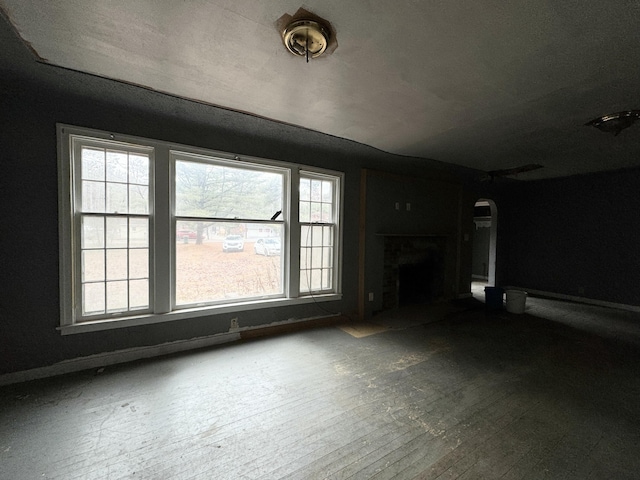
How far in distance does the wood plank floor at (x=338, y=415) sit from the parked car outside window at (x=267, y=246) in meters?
1.19

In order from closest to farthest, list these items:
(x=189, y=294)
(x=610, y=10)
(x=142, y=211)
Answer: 1. (x=610, y=10)
2. (x=142, y=211)
3. (x=189, y=294)

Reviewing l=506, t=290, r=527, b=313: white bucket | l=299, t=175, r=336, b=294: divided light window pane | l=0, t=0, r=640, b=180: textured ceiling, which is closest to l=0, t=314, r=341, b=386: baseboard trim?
l=299, t=175, r=336, b=294: divided light window pane

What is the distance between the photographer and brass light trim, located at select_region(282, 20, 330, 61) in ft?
4.92

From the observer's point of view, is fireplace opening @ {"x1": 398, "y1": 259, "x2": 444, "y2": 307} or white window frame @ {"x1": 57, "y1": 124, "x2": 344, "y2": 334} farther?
fireplace opening @ {"x1": 398, "y1": 259, "x2": 444, "y2": 307}

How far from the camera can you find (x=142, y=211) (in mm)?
2734

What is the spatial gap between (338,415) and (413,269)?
3531 millimetres

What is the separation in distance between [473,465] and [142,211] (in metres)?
3.49

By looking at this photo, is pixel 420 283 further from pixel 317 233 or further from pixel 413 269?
pixel 317 233

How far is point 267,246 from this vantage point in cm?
351

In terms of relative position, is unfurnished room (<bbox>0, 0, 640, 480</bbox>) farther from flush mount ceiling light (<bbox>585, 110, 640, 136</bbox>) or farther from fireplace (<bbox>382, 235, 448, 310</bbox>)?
Result: fireplace (<bbox>382, 235, 448, 310</bbox>)

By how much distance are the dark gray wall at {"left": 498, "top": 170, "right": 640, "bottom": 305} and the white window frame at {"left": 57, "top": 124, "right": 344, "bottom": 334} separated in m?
5.38

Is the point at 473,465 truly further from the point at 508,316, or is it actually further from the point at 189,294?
the point at 508,316

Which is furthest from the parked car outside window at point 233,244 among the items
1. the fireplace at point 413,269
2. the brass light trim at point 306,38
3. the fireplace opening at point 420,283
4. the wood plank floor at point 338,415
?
the fireplace opening at point 420,283

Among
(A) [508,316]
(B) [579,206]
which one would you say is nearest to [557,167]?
(B) [579,206]
